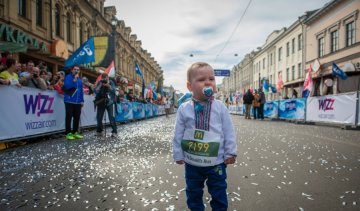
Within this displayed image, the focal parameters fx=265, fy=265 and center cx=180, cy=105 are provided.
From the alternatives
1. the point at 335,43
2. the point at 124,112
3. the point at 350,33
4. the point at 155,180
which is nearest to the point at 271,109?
the point at 124,112

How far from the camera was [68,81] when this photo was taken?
772cm

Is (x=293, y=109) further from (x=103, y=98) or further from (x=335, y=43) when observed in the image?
(x=335, y=43)

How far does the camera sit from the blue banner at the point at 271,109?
17.9 m

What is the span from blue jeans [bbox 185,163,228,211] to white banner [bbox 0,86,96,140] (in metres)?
5.63

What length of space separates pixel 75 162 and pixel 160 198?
7.67 feet

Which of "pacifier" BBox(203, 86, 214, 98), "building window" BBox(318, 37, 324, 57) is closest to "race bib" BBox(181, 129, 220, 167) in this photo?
"pacifier" BBox(203, 86, 214, 98)

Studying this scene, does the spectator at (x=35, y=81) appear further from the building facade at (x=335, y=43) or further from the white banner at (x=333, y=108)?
the building facade at (x=335, y=43)

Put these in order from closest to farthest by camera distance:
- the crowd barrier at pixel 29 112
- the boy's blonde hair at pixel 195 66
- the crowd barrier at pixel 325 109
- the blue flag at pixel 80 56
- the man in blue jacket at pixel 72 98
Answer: the boy's blonde hair at pixel 195 66 → the crowd barrier at pixel 29 112 → the man in blue jacket at pixel 72 98 → the blue flag at pixel 80 56 → the crowd barrier at pixel 325 109

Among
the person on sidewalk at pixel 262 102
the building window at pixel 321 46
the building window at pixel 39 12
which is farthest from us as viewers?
the building window at pixel 321 46

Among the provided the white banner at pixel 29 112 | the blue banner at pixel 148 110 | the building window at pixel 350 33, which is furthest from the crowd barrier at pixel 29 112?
the building window at pixel 350 33

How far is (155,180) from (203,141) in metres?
1.55

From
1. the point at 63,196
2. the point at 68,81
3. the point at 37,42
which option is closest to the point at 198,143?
the point at 63,196

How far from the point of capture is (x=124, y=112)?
14.8 meters

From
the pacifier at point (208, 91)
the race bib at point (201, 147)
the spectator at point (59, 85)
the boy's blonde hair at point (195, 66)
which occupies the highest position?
the spectator at point (59, 85)
